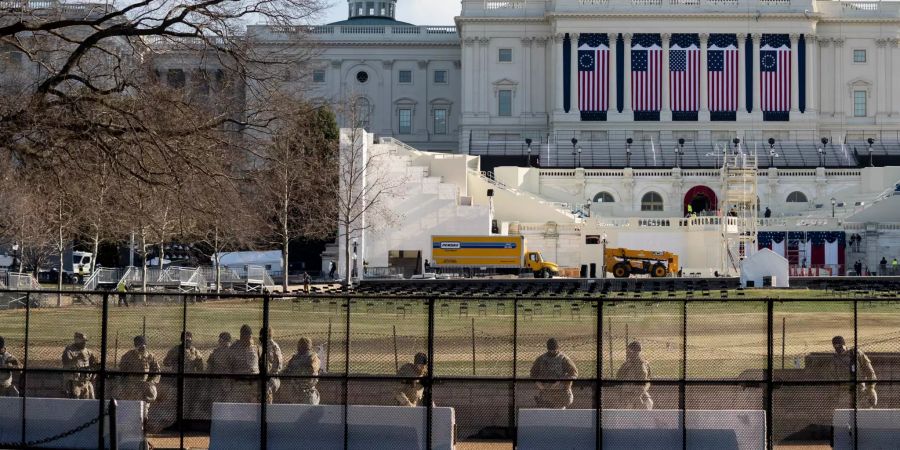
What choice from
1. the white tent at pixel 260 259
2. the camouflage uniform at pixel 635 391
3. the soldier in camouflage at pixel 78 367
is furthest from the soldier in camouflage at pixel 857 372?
the white tent at pixel 260 259

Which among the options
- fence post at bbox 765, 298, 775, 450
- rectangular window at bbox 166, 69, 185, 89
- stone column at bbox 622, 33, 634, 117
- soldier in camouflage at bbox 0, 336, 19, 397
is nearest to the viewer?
fence post at bbox 765, 298, 775, 450

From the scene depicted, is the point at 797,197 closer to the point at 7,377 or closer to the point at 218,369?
the point at 218,369

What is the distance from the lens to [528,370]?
27.1m

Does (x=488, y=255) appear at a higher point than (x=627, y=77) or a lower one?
lower

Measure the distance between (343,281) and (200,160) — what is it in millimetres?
49185

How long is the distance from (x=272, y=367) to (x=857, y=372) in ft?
29.3

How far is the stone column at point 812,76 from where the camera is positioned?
134000mm

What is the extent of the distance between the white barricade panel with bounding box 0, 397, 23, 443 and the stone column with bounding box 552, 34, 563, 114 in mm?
109248

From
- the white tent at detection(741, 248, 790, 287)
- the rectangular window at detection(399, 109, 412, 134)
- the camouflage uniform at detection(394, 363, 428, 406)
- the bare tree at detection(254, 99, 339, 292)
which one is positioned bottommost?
the camouflage uniform at detection(394, 363, 428, 406)

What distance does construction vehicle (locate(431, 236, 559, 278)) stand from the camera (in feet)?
286

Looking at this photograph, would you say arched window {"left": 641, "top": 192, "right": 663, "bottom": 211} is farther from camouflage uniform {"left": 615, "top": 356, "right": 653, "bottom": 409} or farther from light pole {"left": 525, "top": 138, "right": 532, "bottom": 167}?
camouflage uniform {"left": 615, "top": 356, "right": 653, "bottom": 409}

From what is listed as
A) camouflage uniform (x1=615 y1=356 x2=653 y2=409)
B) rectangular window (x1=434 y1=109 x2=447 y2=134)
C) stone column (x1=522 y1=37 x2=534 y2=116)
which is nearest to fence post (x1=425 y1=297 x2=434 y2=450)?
camouflage uniform (x1=615 y1=356 x2=653 y2=409)

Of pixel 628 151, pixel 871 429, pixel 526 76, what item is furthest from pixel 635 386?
pixel 526 76

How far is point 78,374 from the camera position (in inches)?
1025
